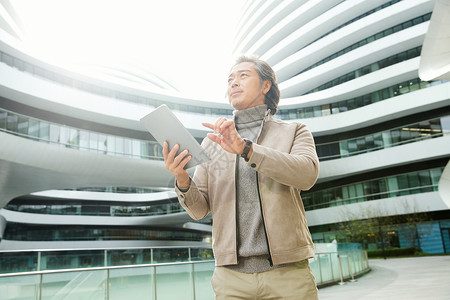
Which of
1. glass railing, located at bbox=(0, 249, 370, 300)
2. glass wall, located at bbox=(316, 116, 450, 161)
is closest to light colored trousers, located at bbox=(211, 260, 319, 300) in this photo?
glass railing, located at bbox=(0, 249, 370, 300)

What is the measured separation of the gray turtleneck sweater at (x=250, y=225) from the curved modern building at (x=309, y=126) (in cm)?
1643

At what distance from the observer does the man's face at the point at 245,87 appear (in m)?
1.94

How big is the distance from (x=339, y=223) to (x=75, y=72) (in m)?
23.0

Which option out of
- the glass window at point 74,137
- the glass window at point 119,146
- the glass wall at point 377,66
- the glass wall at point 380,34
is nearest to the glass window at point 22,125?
the glass window at point 74,137

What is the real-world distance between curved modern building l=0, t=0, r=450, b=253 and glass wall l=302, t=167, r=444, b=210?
0.33 feet

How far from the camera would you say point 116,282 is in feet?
18.7

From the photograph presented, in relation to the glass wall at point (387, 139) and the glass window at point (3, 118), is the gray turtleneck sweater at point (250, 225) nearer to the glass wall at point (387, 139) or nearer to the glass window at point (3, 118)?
the glass window at point (3, 118)

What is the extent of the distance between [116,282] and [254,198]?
184 inches

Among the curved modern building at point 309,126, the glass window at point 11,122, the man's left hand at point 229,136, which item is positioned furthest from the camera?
the curved modern building at point 309,126

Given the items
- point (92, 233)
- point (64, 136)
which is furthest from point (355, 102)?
point (92, 233)

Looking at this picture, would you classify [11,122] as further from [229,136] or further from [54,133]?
[229,136]

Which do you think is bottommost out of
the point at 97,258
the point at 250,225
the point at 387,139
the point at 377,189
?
the point at 97,258

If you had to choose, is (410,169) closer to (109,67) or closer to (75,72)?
(75,72)

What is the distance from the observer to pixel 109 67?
62906 millimetres
